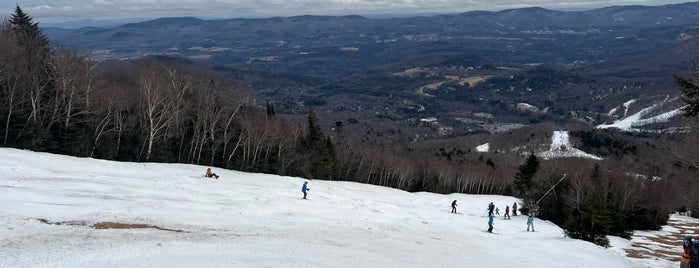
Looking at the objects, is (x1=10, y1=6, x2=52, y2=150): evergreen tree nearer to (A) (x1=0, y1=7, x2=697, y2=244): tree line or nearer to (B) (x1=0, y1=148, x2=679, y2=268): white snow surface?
(A) (x1=0, y1=7, x2=697, y2=244): tree line

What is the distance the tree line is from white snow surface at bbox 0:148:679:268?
752 centimetres

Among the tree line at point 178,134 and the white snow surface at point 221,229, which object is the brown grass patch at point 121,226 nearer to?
the white snow surface at point 221,229

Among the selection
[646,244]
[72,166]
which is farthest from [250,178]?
[646,244]

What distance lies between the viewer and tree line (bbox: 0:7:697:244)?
4719cm

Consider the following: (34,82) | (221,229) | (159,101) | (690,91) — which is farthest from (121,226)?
(159,101)

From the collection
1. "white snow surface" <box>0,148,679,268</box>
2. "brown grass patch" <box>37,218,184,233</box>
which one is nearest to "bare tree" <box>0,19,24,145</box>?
"white snow surface" <box>0,148,679,268</box>

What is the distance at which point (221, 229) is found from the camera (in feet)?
76.9

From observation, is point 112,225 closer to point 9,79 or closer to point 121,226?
point 121,226

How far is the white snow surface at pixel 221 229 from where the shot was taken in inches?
685

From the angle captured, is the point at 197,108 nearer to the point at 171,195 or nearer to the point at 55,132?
the point at 55,132

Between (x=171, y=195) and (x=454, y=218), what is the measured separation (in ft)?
77.7

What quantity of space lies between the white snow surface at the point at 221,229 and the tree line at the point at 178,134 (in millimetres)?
7516

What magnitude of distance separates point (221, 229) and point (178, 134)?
42.5 metres

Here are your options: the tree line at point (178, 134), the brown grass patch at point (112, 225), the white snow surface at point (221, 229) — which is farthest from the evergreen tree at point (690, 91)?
the brown grass patch at point (112, 225)
